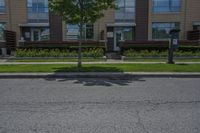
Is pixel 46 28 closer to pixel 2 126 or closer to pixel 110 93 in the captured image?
pixel 110 93

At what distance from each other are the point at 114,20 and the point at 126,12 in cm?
167

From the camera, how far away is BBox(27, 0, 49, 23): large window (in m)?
27.3

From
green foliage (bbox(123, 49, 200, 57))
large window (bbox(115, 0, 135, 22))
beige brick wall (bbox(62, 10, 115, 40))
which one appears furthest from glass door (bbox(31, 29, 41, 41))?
green foliage (bbox(123, 49, 200, 57))

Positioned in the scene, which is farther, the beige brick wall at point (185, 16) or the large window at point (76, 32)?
the beige brick wall at point (185, 16)

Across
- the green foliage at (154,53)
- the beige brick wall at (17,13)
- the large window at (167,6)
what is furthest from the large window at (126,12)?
the beige brick wall at (17,13)

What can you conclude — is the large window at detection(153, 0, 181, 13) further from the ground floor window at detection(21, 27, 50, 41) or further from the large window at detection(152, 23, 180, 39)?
the ground floor window at detection(21, 27, 50, 41)

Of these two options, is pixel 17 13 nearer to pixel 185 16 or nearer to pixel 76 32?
pixel 76 32

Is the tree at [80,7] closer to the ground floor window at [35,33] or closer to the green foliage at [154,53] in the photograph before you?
the green foliage at [154,53]

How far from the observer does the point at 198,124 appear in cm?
487

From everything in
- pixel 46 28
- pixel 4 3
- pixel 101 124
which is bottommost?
pixel 101 124

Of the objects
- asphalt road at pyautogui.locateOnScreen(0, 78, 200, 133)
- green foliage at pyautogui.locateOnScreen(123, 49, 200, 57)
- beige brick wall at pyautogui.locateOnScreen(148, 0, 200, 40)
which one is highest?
beige brick wall at pyautogui.locateOnScreen(148, 0, 200, 40)

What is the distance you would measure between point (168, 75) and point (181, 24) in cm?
1780

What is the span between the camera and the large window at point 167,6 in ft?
90.3

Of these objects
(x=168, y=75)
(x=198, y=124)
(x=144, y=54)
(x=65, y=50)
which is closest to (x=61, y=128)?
(x=198, y=124)
